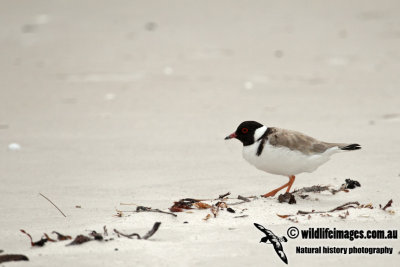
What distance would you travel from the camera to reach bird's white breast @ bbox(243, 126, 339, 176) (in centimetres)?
524

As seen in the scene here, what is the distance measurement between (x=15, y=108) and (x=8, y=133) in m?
1.25

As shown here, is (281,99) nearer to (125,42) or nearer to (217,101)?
(217,101)

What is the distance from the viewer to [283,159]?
17.2 ft

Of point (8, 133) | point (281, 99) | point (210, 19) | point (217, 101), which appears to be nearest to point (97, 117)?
point (8, 133)

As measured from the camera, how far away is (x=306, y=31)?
42.4 ft

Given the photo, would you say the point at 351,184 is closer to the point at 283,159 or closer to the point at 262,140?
the point at 283,159

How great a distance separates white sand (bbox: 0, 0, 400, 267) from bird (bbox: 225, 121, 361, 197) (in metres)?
0.32

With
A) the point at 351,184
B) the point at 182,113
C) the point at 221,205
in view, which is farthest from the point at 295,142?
the point at 182,113

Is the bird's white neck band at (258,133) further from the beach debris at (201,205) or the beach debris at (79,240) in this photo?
the beach debris at (79,240)

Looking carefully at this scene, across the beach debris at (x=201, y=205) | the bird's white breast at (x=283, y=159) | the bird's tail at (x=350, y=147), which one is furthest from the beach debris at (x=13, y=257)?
the bird's tail at (x=350, y=147)

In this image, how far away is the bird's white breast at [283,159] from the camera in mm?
5238

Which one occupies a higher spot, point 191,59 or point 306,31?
point 306,31

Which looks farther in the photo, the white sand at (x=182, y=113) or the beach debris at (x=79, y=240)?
the white sand at (x=182, y=113)

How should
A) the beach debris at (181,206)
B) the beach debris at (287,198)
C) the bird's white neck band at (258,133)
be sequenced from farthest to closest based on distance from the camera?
the bird's white neck band at (258,133) < the beach debris at (287,198) < the beach debris at (181,206)
